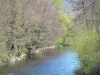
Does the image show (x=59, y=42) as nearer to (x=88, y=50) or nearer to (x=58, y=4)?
(x=58, y=4)

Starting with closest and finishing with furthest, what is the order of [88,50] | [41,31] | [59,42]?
[88,50] < [41,31] < [59,42]

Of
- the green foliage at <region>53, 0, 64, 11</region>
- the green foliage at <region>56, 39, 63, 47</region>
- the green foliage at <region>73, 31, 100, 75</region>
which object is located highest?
the green foliage at <region>53, 0, 64, 11</region>

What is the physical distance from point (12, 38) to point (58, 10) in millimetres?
28565

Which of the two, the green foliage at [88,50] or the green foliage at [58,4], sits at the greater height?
the green foliage at [58,4]

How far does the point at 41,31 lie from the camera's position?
4538 cm

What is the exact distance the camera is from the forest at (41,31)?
19.9 metres

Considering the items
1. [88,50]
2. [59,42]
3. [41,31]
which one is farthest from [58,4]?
[88,50]

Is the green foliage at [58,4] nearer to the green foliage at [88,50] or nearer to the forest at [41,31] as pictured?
the forest at [41,31]

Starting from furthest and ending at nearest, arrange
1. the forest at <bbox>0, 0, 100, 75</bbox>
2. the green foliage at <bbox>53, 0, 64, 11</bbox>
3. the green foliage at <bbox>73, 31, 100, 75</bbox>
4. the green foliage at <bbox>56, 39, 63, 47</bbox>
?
the green foliage at <bbox>53, 0, 64, 11</bbox> < the green foliage at <bbox>56, 39, 63, 47</bbox> < the forest at <bbox>0, 0, 100, 75</bbox> < the green foliage at <bbox>73, 31, 100, 75</bbox>

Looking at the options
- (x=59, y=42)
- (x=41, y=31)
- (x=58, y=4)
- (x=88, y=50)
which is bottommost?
(x=59, y=42)

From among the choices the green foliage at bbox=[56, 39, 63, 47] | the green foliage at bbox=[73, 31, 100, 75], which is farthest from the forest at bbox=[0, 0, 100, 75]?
the green foliage at bbox=[56, 39, 63, 47]

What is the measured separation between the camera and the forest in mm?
Result: 19938

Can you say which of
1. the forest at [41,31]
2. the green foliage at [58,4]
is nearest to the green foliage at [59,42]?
the forest at [41,31]

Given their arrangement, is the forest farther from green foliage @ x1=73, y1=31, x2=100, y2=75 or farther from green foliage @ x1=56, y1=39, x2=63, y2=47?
green foliage @ x1=56, y1=39, x2=63, y2=47
